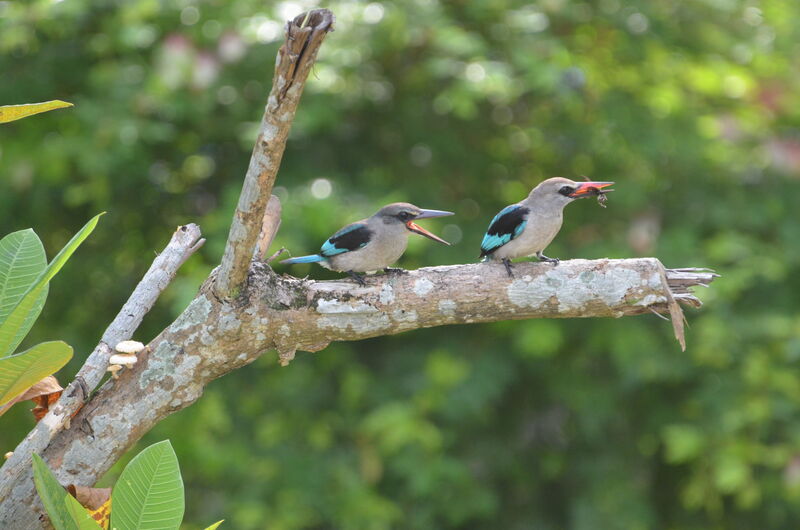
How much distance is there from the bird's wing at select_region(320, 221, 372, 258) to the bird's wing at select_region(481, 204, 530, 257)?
0.48 metres

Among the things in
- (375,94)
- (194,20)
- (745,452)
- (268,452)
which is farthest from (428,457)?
(194,20)

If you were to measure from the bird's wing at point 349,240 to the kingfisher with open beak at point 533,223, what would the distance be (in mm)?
480

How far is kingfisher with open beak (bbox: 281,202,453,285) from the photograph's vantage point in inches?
145

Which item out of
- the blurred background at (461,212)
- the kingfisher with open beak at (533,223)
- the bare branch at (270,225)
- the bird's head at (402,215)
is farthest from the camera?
the blurred background at (461,212)

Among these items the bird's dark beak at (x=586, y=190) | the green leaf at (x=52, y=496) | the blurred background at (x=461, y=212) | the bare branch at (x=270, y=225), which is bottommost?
the blurred background at (x=461, y=212)

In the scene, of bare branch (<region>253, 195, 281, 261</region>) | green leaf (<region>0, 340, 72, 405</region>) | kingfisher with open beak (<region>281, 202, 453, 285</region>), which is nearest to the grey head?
kingfisher with open beak (<region>281, 202, 453, 285</region>)

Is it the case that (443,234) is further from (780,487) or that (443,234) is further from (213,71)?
(780,487)

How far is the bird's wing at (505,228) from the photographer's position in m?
3.56

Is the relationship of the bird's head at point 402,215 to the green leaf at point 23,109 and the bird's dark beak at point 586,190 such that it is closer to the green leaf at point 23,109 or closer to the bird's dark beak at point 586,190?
the bird's dark beak at point 586,190

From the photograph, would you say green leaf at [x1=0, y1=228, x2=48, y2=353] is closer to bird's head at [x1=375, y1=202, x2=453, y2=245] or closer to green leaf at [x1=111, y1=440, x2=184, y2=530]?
green leaf at [x1=111, y1=440, x2=184, y2=530]

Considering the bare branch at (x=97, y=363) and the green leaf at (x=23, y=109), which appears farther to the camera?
the bare branch at (x=97, y=363)

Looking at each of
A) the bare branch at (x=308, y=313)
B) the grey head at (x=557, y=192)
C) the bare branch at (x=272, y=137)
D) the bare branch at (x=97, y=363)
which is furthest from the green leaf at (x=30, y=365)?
the grey head at (x=557, y=192)

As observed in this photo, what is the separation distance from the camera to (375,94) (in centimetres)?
663

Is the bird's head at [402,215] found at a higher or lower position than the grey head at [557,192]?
lower
